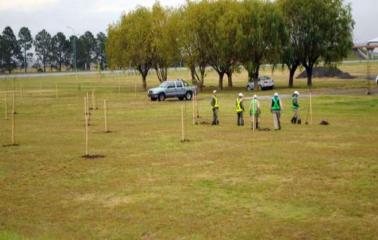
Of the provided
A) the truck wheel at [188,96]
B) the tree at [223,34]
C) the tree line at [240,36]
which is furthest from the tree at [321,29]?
the truck wheel at [188,96]

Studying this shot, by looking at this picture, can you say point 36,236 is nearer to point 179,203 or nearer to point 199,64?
point 179,203

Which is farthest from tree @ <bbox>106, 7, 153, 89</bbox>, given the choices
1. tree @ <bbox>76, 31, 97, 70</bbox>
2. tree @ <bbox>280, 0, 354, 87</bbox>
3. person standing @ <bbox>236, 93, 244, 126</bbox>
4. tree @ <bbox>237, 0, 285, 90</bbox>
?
tree @ <bbox>76, 31, 97, 70</bbox>

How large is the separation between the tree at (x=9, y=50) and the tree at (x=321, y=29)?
9866cm

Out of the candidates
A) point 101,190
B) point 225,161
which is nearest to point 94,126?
point 225,161

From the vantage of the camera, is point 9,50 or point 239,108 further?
point 9,50

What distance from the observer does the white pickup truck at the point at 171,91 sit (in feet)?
158

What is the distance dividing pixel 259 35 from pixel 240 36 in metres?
1.95

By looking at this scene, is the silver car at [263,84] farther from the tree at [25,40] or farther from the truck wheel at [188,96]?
the tree at [25,40]

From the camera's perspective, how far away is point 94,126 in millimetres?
28844

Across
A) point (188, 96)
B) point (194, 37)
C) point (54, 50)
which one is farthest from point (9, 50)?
point (188, 96)

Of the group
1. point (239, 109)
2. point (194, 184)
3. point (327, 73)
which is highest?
point (327, 73)

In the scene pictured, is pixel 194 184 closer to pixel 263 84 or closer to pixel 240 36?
pixel 240 36

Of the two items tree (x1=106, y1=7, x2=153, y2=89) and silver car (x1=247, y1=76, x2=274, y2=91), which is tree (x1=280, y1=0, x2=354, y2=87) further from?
tree (x1=106, y1=7, x2=153, y2=89)

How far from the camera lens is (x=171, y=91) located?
48.5 meters
